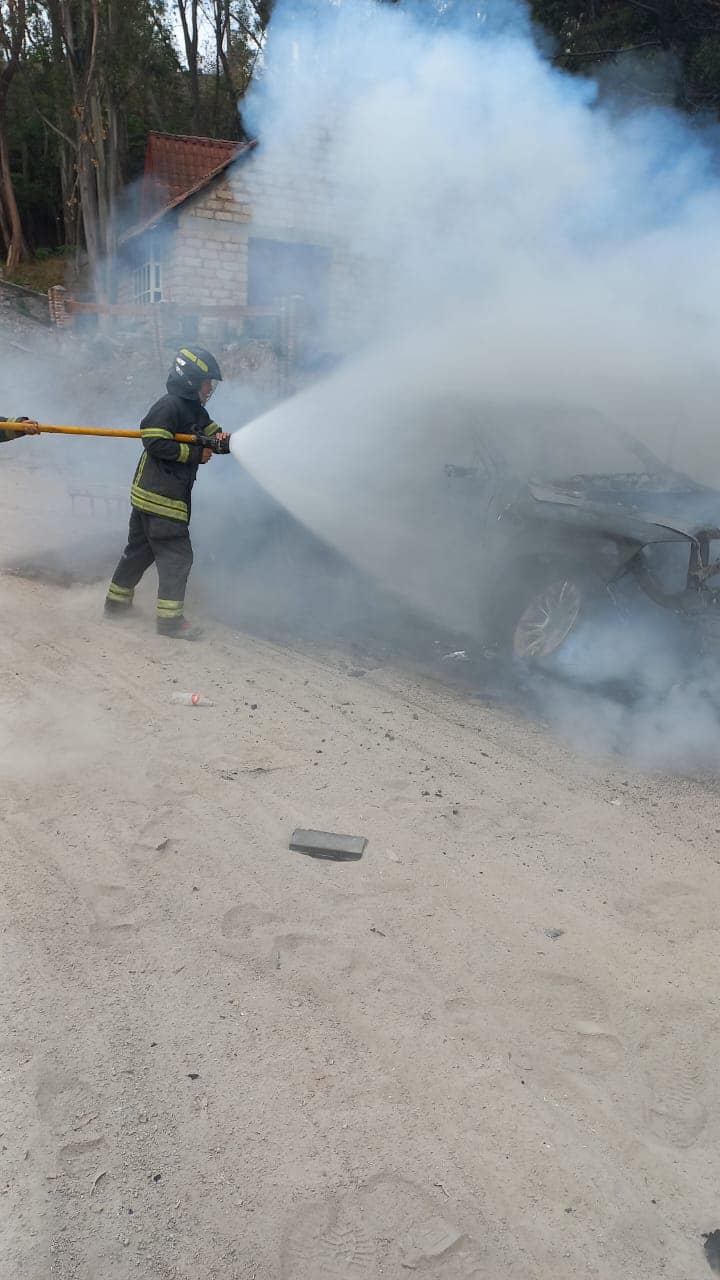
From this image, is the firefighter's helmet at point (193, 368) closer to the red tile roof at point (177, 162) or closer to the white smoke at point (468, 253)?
the white smoke at point (468, 253)

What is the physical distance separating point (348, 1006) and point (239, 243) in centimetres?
1589

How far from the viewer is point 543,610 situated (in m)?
5.11

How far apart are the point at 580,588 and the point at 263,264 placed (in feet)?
43.9

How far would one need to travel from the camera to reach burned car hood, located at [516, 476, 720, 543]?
4.72 metres

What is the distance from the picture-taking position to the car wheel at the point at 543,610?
492 centimetres

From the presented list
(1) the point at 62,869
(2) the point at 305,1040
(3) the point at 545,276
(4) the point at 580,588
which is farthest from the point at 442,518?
(2) the point at 305,1040

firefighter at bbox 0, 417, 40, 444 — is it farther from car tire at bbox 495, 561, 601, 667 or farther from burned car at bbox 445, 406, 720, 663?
car tire at bbox 495, 561, 601, 667

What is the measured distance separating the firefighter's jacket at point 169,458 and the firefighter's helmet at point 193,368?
49 mm

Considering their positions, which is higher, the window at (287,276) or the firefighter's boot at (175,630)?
the window at (287,276)

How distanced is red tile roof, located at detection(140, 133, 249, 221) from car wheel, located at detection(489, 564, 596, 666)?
53.2 feet

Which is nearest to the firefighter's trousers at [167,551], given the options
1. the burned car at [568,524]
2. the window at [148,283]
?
the burned car at [568,524]

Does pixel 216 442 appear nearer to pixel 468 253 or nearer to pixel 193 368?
pixel 193 368

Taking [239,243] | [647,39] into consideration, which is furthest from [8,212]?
[647,39]

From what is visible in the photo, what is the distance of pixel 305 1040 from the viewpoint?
8.14 feet
